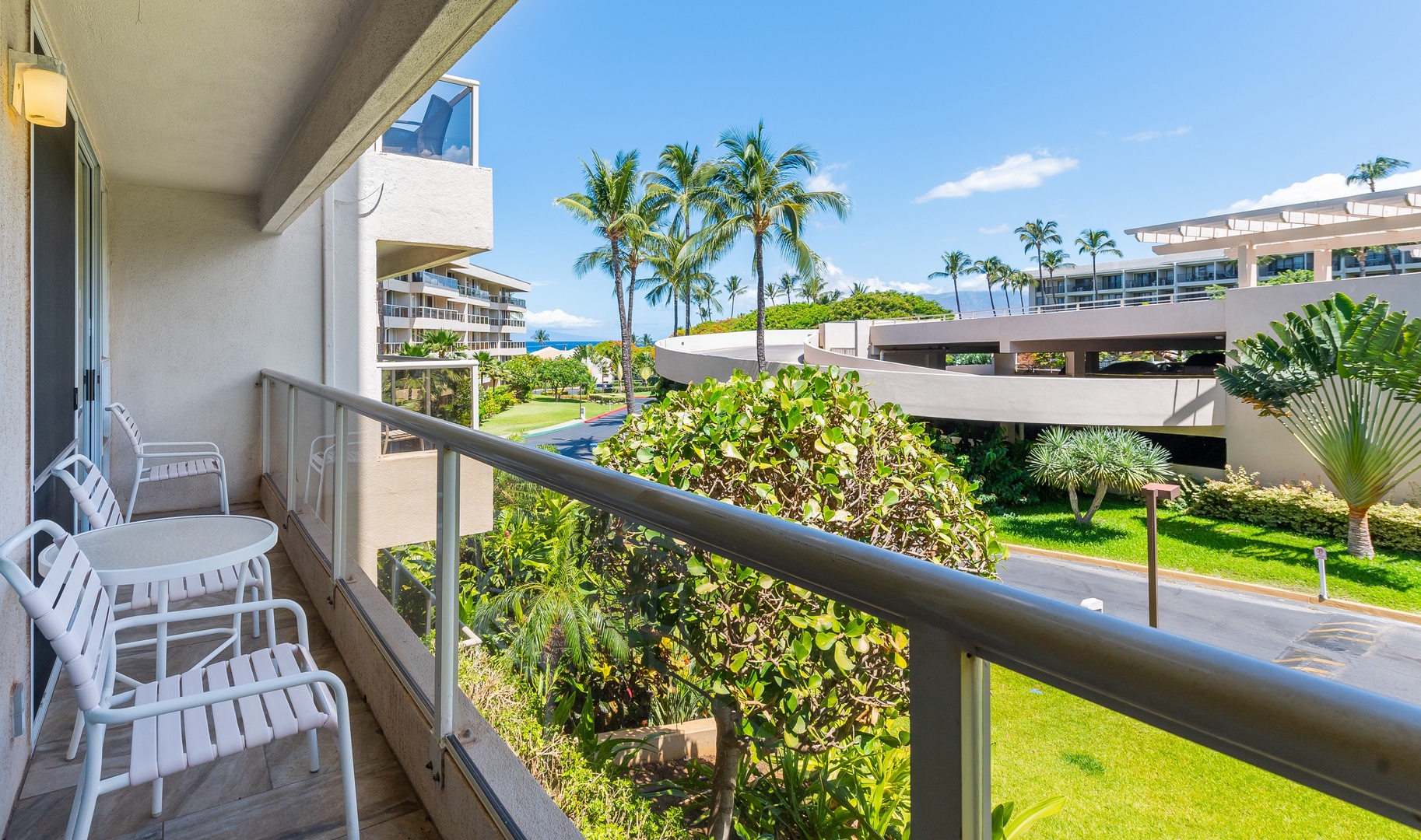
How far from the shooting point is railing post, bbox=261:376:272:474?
5648 mm

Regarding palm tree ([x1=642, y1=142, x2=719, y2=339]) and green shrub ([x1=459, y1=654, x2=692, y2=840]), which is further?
palm tree ([x1=642, y1=142, x2=719, y2=339])

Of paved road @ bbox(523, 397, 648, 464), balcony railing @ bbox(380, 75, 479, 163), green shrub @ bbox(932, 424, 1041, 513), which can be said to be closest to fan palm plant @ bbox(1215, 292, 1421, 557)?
green shrub @ bbox(932, 424, 1041, 513)

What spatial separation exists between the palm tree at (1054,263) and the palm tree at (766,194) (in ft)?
161

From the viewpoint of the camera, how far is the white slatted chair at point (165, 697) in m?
1.38

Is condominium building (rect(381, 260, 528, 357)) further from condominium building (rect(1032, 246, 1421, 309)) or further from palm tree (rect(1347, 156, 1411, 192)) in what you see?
palm tree (rect(1347, 156, 1411, 192))

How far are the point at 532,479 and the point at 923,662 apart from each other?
1046mm

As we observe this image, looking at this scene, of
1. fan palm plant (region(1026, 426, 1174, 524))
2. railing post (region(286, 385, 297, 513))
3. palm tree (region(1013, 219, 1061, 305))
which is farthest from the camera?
palm tree (region(1013, 219, 1061, 305))

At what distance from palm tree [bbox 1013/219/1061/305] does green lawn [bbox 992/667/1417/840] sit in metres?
70.8

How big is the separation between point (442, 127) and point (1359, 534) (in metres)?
20.9

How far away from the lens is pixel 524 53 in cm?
8238

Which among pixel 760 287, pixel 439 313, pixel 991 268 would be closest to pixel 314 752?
pixel 760 287

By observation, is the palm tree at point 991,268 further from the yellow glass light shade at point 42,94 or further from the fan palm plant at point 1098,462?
the yellow glass light shade at point 42,94

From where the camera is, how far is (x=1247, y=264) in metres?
22.8

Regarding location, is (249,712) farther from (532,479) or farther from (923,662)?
(923,662)
